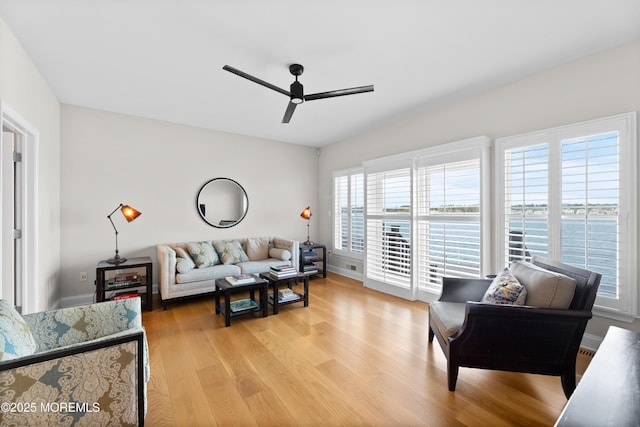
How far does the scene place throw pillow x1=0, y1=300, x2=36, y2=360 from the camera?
1170 mm

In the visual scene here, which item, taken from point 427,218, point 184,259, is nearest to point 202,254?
point 184,259

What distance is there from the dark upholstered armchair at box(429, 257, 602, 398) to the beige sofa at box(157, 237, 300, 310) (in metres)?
2.92

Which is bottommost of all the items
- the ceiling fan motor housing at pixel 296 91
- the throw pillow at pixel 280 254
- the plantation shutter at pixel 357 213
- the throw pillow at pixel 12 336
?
the throw pillow at pixel 280 254

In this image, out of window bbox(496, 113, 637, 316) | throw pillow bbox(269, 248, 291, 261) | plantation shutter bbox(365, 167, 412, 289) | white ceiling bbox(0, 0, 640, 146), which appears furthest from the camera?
throw pillow bbox(269, 248, 291, 261)

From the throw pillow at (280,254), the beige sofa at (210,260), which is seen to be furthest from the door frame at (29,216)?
the throw pillow at (280,254)

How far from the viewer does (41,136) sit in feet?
9.04

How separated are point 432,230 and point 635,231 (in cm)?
175

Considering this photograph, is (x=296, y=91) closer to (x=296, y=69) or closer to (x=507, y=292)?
(x=296, y=69)

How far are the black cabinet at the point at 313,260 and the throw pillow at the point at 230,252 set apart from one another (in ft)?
3.32

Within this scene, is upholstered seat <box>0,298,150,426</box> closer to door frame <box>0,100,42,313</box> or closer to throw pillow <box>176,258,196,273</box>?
door frame <box>0,100,42,313</box>

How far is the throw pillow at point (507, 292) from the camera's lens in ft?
6.24

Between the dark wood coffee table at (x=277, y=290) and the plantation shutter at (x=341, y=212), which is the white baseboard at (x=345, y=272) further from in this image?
the dark wood coffee table at (x=277, y=290)

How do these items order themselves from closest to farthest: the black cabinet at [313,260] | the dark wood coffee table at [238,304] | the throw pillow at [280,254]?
the dark wood coffee table at [238,304] → the throw pillow at [280,254] → the black cabinet at [313,260]

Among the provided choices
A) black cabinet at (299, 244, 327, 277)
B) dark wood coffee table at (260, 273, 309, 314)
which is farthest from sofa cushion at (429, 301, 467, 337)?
black cabinet at (299, 244, 327, 277)
